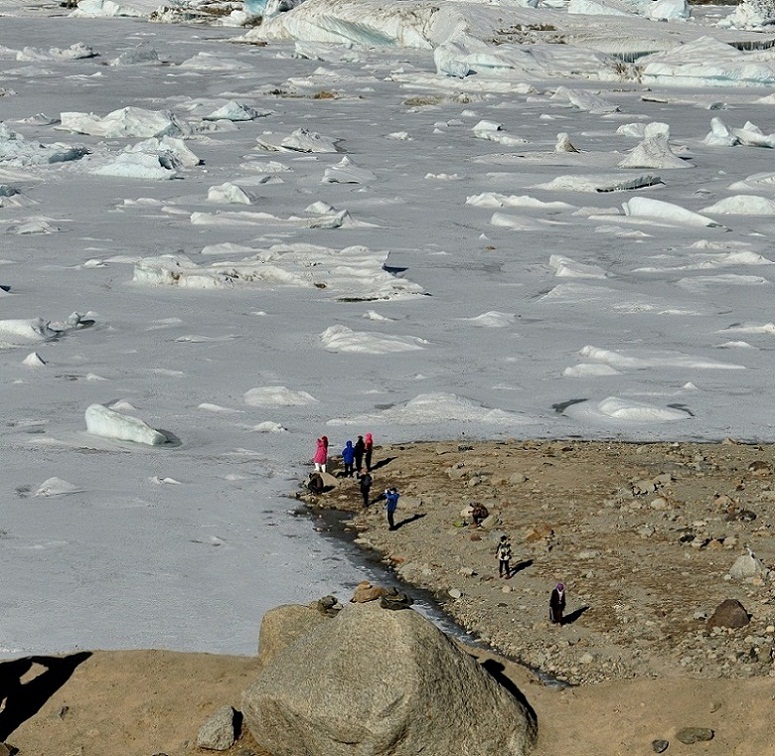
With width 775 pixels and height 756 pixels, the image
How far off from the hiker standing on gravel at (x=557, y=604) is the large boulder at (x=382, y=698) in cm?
194

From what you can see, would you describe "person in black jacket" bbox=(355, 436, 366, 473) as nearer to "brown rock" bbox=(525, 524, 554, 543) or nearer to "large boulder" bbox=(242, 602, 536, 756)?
"brown rock" bbox=(525, 524, 554, 543)

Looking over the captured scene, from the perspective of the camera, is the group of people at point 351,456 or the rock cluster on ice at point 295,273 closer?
the group of people at point 351,456

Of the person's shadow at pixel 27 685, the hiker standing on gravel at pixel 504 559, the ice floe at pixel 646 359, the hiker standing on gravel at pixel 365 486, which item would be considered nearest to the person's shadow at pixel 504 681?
the hiker standing on gravel at pixel 504 559

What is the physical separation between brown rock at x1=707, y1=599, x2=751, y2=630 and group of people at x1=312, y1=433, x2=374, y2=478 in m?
5.39

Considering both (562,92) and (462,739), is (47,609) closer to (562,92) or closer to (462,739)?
(462,739)

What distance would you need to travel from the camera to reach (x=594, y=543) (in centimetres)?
1432

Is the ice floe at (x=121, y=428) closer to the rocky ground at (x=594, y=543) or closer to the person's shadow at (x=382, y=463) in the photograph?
the rocky ground at (x=594, y=543)

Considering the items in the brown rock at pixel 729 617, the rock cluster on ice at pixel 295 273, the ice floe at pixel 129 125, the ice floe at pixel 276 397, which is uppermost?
the brown rock at pixel 729 617

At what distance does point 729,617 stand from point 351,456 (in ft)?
18.2

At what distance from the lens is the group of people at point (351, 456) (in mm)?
16406

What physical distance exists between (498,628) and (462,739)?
99.8 inches

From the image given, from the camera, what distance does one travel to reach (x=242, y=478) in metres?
16.4

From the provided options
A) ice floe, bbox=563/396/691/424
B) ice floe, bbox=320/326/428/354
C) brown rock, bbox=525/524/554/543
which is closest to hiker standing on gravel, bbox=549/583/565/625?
brown rock, bbox=525/524/554/543

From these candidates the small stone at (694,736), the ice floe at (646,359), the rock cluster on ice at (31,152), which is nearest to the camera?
the small stone at (694,736)
